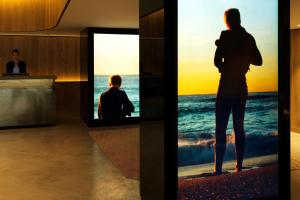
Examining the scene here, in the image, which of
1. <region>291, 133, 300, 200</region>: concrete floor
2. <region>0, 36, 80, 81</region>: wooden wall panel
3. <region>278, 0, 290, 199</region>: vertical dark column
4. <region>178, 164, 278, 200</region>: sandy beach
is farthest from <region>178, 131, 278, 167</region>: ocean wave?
<region>0, 36, 80, 81</region>: wooden wall panel

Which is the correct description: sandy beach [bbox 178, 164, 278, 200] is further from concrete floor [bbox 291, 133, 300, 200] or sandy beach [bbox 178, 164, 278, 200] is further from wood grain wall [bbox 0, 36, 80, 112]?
wood grain wall [bbox 0, 36, 80, 112]

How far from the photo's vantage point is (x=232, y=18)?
320 centimetres

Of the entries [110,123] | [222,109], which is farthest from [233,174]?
[110,123]

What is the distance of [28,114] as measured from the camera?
9.84 meters

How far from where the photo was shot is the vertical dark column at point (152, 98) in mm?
3143

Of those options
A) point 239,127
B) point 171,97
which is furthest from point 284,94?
point 171,97

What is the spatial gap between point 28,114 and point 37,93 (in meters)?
0.62

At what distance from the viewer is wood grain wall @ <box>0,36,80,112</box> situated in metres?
12.8

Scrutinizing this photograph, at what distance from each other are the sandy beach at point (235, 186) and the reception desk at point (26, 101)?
758 cm

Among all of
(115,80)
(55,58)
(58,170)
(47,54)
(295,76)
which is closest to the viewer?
(58,170)

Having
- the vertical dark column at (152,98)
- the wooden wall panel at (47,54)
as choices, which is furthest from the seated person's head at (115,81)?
the vertical dark column at (152,98)

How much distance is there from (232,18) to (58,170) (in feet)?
12.5

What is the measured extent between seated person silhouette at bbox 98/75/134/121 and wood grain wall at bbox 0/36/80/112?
144 inches

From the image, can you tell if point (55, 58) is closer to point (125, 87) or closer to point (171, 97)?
point (125, 87)
